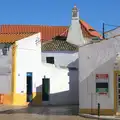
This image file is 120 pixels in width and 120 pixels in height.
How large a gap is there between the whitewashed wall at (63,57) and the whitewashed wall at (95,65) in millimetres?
16884

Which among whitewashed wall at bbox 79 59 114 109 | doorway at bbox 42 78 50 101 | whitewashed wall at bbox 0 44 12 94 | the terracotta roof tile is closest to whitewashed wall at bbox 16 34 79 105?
doorway at bbox 42 78 50 101

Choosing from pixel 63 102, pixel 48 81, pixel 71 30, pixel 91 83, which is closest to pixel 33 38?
pixel 48 81

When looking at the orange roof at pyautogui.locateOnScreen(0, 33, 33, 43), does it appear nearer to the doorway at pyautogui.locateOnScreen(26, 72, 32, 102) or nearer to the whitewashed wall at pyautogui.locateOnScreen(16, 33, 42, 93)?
the whitewashed wall at pyautogui.locateOnScreen(16, 33, 42, 93)

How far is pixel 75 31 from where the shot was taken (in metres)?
44.6

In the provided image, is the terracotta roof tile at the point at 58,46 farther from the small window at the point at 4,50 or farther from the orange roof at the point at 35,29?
the small window at the point at 4,50

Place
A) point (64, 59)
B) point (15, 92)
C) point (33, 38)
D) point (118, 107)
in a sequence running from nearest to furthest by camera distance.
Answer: point (118, 107), point (15, 92), point (33, 38), point (64, 59)

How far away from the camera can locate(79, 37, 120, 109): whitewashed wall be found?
2345 centimetres

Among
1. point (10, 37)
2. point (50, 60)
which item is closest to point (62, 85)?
point (50, 60)

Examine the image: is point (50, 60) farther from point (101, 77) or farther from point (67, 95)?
point (101, 77)

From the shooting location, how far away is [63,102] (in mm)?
37062

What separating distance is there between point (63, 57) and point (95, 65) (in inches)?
709

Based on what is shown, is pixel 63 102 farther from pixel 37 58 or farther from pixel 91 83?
pixel 91 83

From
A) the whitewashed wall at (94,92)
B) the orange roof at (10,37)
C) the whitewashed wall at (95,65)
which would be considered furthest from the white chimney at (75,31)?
the whitewashed wall at (94,92)

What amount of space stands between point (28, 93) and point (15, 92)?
7.24 ft
